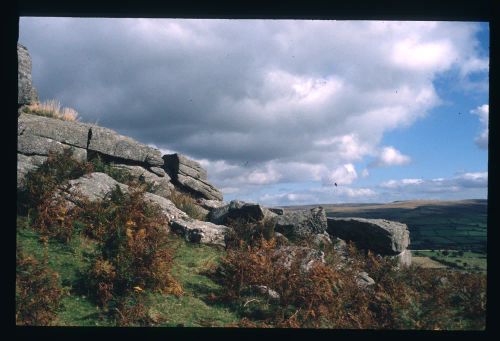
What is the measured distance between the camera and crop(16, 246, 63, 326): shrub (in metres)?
7.33

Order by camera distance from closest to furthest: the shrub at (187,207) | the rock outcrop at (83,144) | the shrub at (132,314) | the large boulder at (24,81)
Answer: the shrub at (132,314) < the large boulder at (24,81) < the rock outcrop at (83,144) < the shrub at (187,207)

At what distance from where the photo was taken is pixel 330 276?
1029 cm

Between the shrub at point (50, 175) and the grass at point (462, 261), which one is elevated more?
the shrub at point (50, 175)

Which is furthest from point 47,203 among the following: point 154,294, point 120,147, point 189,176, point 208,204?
point 189,176

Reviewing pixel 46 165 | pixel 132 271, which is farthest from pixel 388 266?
pixel 46 165

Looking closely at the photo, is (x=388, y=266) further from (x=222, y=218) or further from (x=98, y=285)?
(x=98, y=285)

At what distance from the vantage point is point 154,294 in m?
8.87

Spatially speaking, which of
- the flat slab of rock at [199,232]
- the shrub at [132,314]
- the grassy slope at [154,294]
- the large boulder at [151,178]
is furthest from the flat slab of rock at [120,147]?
the shrub at [132,314]

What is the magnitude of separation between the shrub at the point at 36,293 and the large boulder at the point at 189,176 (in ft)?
39.4

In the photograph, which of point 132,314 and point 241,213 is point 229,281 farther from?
point 241,213

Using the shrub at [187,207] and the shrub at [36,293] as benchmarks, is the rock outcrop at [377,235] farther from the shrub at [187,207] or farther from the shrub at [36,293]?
the shrub at [36,293]

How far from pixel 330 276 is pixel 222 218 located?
6575 millimetres

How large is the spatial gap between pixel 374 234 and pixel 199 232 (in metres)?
7.54

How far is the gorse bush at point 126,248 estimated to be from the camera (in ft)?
28.2
